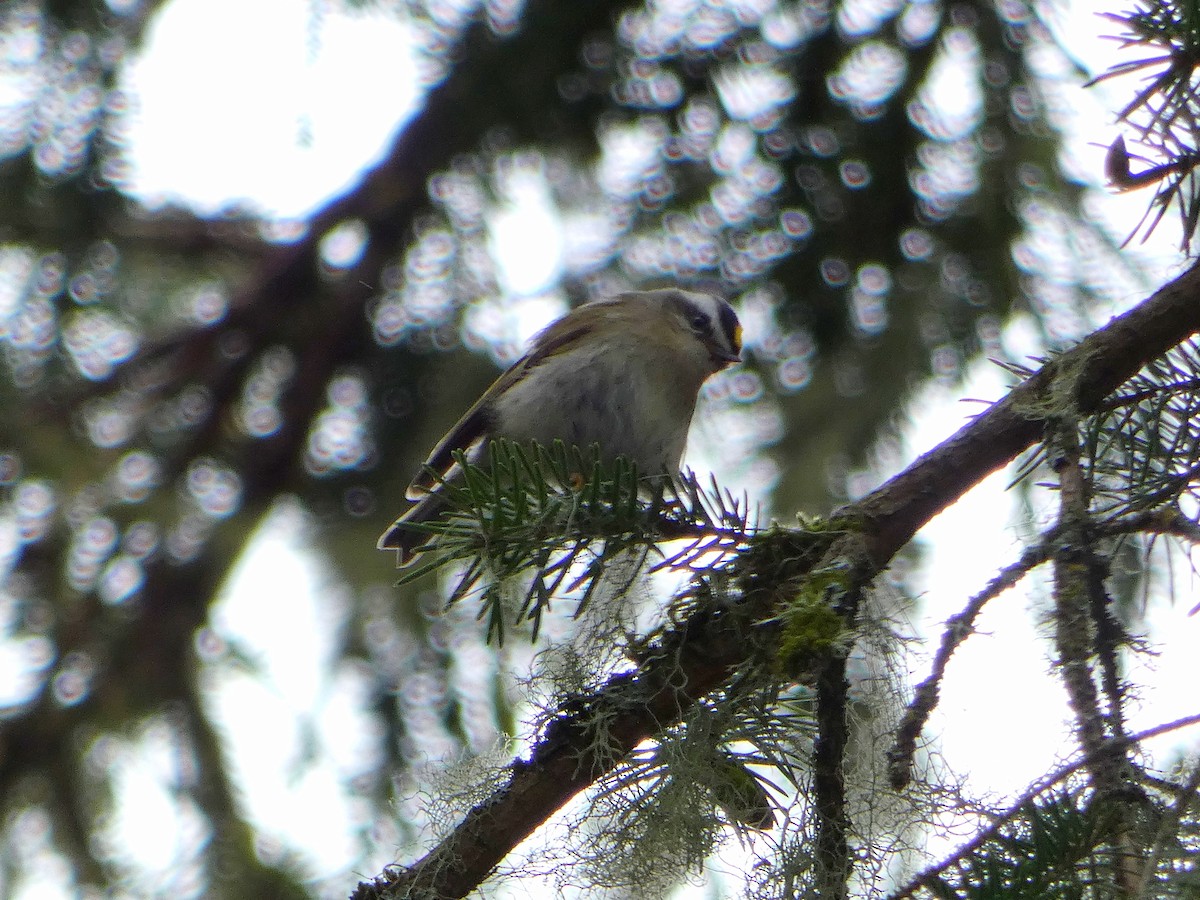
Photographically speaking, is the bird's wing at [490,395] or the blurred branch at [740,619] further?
the bird's wing at [490,395]

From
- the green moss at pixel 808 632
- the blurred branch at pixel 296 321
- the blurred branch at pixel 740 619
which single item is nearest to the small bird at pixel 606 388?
the blurred branch at pixel 296 321

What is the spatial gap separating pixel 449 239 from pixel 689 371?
71cm

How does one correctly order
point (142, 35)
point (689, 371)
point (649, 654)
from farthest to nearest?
point (689, 371) < point (142, 35) < point (649, 654)

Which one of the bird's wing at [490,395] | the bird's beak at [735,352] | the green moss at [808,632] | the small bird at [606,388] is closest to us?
the green moss at [808,632]

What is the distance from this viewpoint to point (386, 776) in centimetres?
279

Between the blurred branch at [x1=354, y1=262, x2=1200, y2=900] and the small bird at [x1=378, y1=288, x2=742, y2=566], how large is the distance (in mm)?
1367

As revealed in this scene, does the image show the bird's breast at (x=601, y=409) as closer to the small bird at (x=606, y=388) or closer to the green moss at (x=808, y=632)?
the small bird at (x=606, y=388)

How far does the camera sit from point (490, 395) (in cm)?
281

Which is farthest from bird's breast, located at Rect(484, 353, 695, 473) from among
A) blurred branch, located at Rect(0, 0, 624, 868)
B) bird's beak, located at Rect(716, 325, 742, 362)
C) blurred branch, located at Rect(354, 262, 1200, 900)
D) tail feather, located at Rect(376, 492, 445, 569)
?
blurred branch, located at Rect(354, 262, 1200, 900)

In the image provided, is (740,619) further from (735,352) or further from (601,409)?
(735,352)

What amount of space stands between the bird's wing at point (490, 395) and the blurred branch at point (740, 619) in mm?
1275

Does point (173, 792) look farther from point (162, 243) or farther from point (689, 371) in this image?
point (689, 371)

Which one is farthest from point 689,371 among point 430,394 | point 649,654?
point 649,654

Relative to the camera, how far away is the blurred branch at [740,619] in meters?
1.27
